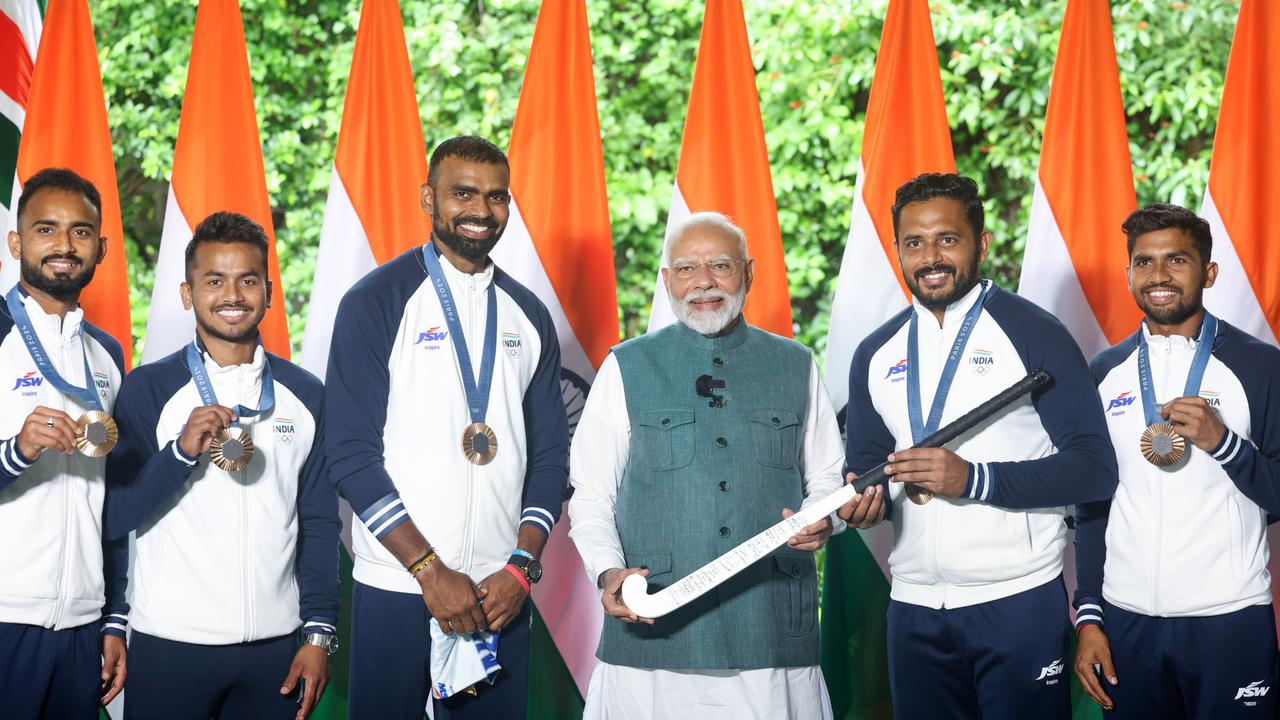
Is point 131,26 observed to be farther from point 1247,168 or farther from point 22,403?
point 1247,168

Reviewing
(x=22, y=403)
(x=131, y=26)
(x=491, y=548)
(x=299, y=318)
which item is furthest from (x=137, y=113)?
(x=491, y=548)

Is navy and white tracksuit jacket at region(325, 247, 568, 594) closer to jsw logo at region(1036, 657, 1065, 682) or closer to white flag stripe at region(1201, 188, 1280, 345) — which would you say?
jsw logo at region(1036, 657, 1065, 682)

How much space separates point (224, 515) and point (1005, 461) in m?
2.26

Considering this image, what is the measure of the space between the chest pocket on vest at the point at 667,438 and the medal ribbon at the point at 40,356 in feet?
5.07

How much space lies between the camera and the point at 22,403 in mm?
3576

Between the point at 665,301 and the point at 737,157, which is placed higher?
the point at 737,157

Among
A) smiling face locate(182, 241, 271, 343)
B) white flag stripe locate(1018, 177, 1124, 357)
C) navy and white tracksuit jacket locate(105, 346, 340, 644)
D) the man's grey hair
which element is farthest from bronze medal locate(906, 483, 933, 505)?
smiling face locate(182, 241, 271, 343)

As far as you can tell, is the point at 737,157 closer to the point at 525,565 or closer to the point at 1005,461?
the point at 1005,461

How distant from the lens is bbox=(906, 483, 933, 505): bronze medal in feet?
12.1

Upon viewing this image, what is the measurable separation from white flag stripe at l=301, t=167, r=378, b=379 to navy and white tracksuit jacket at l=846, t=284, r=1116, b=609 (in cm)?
220

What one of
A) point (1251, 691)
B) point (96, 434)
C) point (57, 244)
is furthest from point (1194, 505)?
point (57, 244)

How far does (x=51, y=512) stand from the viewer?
11.7 ft

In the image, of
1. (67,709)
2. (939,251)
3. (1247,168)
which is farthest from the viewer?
(1247,168)

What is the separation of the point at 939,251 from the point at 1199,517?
1094mm
